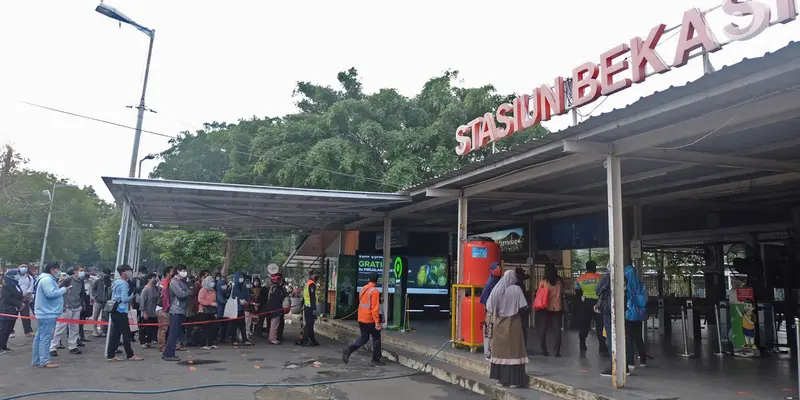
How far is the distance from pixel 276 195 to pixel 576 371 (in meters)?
6.34

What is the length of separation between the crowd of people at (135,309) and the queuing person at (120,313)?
2 centimetres

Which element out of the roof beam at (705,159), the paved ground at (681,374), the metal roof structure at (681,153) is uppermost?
the metal roof structure at (681,153)

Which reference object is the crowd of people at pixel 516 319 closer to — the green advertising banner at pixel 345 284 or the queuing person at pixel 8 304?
the green advertising banner at pixel 345 284

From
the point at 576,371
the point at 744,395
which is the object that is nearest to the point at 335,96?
the point at 576,371

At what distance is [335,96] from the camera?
24219 millimetres

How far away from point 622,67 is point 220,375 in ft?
24.5

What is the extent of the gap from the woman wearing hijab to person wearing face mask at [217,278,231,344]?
671 centimetres

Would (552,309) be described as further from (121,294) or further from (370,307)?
(121,294)

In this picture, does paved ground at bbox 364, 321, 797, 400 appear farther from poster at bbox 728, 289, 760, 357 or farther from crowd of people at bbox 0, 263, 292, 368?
crowd of people at bbox 0, 263, 292, 368

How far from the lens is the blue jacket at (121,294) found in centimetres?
912

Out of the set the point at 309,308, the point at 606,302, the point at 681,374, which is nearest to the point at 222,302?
the point at 309,308

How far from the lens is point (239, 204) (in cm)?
1253

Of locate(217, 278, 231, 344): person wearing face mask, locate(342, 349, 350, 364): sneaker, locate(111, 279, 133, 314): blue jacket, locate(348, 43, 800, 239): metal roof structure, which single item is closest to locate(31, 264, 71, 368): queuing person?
locate(111, 279, 133, 314): blue jacket

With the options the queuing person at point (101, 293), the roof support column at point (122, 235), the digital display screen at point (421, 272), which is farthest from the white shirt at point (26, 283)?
the digital display screen at point (421, 272)
